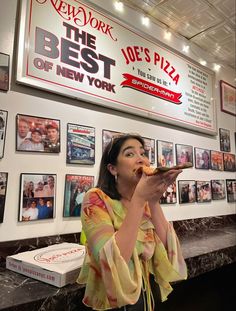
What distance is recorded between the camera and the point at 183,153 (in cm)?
211

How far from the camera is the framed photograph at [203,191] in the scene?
7.12ft

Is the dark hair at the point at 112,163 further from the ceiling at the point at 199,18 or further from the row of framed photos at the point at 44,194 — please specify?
the ceiling at the point at 199,18

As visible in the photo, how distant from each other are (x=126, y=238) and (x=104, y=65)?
1234mm

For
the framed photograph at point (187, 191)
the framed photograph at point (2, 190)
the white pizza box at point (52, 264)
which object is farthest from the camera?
the framed photograph at point (187, 191)

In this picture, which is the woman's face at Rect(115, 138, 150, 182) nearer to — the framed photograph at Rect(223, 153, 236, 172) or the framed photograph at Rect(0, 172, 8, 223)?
the framed photograph at Rect(0, 172, 8, 223)

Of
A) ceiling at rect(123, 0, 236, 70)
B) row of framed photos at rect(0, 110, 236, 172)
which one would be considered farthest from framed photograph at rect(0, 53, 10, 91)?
ceiling at rect(123, 0, 236, 70)

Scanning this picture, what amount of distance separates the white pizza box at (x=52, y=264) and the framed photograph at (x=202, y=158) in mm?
1425

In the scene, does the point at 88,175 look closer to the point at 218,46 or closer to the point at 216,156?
the point at 216,156

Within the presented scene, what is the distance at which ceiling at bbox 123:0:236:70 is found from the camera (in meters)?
1.87

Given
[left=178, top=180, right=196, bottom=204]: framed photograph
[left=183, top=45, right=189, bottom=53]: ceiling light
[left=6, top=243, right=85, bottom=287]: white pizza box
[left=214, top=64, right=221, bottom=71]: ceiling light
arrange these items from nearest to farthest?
1. [left=6, top=243, right=85, bottom=287]: white pizza box
2. [left=178, top=180, right=196, bottom=204]: framed photograph
3. [left=183, top=45, right=189, bottom=53]: ceiling light
4. [left=214, top=64, right=221, bottom=71]: ceiling light

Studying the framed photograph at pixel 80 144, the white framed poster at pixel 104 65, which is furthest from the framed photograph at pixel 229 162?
the framed photograph at pixel 80 144

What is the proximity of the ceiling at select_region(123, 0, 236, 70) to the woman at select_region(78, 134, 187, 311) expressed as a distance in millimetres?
1410

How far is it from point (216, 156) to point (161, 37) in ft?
3.87

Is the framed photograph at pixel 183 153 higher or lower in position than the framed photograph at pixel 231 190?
higher
